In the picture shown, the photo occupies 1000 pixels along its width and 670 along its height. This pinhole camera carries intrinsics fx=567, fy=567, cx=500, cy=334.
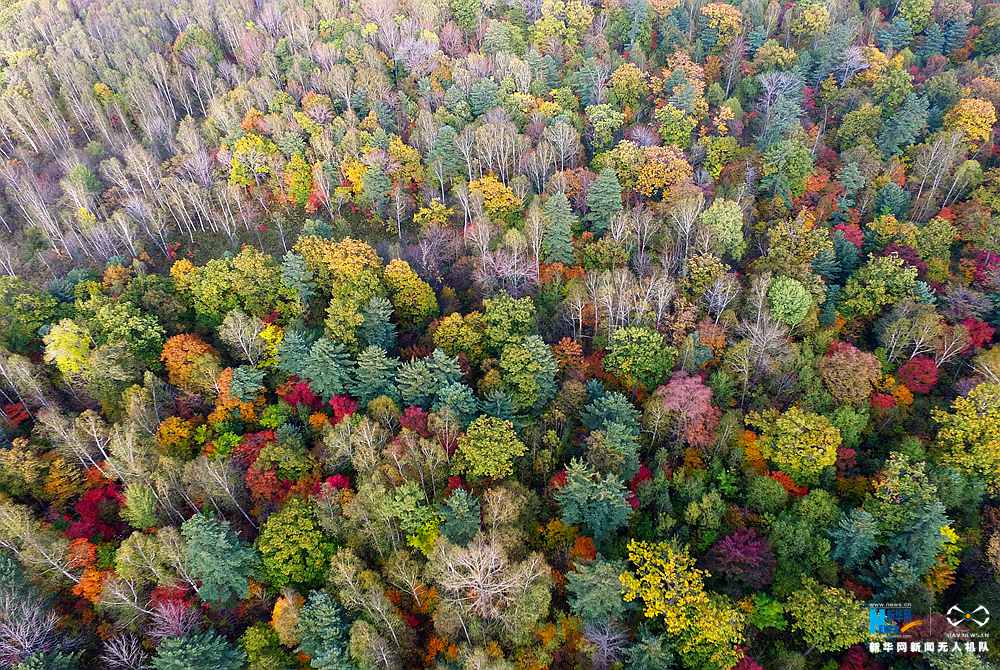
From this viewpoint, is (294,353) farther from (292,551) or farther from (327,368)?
(292,551)

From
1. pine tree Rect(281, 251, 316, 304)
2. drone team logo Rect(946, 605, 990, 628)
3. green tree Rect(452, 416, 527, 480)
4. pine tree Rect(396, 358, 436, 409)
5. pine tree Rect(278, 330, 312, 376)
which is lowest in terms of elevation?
drone team logo Rect(946, 605, 990, 628)

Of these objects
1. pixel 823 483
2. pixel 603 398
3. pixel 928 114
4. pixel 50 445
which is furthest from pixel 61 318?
pixel 928 114

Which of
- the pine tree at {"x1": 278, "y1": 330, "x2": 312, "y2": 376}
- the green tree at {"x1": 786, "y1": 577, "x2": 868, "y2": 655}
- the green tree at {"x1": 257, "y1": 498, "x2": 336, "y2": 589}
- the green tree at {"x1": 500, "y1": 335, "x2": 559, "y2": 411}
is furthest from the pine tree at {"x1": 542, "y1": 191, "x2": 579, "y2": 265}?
the green tree at {"x1": 786, "y1": 577, "x2": 868, "y2": 655}

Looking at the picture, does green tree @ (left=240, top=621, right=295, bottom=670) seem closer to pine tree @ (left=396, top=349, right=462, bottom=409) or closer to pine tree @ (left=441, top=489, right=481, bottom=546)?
pine tree @ (left=441, top=489, right=481, bottom=546)

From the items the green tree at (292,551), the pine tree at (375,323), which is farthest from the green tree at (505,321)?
the green tree at (292,551)

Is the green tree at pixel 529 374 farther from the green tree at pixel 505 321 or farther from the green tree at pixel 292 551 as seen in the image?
the green tree at pixel 292 551

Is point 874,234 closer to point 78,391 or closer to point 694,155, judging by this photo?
point 694,155

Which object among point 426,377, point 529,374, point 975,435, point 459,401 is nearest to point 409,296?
point 426,377
